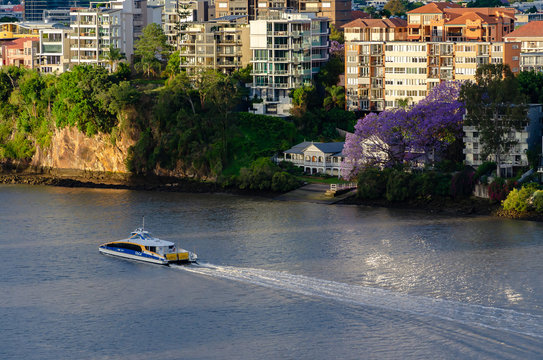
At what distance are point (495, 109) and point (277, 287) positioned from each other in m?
28.6

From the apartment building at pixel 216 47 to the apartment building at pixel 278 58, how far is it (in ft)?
16.6

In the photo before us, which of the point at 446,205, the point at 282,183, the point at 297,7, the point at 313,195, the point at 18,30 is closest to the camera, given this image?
the point at 446,205

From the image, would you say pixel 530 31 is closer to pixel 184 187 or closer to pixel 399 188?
pixel 399 188

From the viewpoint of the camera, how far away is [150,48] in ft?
352

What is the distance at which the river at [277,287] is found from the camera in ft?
147

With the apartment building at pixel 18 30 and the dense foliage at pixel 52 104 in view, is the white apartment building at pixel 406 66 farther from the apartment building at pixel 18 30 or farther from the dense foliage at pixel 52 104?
the apartment building at pixel 18 30

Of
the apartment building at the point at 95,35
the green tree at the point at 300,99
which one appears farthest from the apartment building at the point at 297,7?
the green tree at the point at 300,99

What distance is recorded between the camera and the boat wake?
46156 millimetres

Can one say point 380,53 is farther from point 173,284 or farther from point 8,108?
point 173,284

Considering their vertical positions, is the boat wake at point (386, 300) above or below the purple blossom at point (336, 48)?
below

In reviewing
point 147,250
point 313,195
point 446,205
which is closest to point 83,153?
point 313,195

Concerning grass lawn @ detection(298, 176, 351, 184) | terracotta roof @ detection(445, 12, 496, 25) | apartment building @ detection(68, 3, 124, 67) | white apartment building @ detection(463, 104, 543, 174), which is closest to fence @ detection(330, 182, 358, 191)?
grass lawn @ detection(298, 176, 351, 184)

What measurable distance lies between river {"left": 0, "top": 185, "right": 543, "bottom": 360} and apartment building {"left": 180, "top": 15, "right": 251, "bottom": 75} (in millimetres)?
32487

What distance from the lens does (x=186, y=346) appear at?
4488cm
